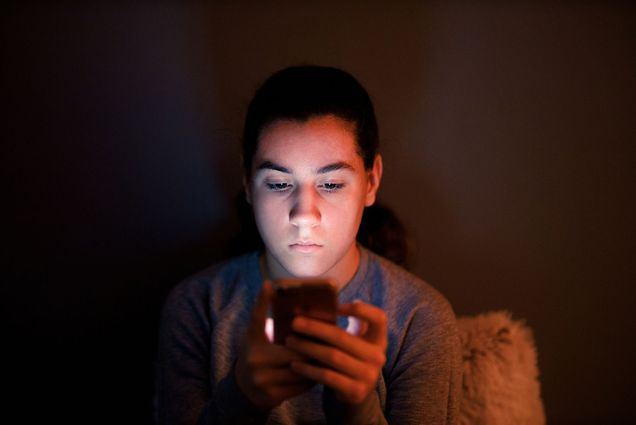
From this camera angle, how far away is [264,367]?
2.17ft

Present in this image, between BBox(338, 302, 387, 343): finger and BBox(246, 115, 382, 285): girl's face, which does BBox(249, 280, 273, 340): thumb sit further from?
BBox(246, 115, 382, 285): girl's face

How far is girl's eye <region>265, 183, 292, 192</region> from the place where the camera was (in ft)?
2.78

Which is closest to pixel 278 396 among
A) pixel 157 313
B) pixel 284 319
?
pixel 284 319

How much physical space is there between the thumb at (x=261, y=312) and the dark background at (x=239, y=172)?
0.66 meters

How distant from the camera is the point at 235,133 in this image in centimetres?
120

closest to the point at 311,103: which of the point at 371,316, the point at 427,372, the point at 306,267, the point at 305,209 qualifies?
the point at 305,209

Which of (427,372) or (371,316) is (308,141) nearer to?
(371,316)

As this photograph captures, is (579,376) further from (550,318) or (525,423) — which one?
(525,423)

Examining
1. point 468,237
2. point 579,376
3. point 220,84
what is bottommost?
point 579,376

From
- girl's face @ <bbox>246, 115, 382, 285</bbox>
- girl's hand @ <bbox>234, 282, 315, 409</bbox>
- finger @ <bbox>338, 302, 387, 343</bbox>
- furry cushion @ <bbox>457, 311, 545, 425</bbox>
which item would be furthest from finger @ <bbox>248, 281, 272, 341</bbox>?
furry cushion @ <bbox>457, 311, 545, 425</bbox>

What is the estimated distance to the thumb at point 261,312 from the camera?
625mm

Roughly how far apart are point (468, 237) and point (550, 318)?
0.36 meters

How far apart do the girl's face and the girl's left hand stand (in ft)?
0.72

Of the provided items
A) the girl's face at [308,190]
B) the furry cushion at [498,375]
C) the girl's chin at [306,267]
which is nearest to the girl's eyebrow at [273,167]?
the girl's face at [308,190]
